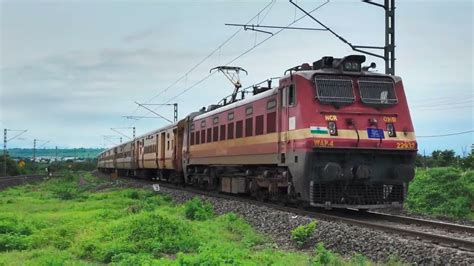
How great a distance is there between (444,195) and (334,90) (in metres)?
7.27

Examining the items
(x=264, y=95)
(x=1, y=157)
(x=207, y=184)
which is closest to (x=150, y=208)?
(x=264, y=95)

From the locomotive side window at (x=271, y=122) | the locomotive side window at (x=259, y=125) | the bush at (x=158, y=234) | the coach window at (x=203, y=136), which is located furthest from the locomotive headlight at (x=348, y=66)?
the coach window at (x=203, y=136)

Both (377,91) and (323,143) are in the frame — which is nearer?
(323,143)

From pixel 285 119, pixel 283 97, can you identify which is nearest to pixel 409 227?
pixel 285 119

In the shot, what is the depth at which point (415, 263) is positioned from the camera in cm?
816

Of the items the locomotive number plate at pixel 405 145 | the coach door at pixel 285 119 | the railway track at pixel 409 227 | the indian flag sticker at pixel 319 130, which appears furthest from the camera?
the coach door at pixel 285 119

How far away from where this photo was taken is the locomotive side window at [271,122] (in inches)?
626

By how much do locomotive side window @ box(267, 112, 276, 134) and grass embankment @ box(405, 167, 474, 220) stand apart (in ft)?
19.3

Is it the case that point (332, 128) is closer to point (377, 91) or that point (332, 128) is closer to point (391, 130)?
point (391, 130)

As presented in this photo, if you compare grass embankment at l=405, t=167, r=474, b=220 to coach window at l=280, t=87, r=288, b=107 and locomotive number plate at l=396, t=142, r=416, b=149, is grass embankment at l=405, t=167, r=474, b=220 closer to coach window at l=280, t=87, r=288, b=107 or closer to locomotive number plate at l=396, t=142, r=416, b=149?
locomotive number plate at l=396, t=142, r=416, b=149

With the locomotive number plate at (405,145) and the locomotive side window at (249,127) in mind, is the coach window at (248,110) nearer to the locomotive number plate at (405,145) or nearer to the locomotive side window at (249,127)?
the locomotive side window at (249,127)

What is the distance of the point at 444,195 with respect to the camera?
62.9ft

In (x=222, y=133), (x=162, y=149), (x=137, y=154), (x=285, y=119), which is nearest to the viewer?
(x=285, y=119)

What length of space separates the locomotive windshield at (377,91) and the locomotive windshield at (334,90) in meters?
0.35
